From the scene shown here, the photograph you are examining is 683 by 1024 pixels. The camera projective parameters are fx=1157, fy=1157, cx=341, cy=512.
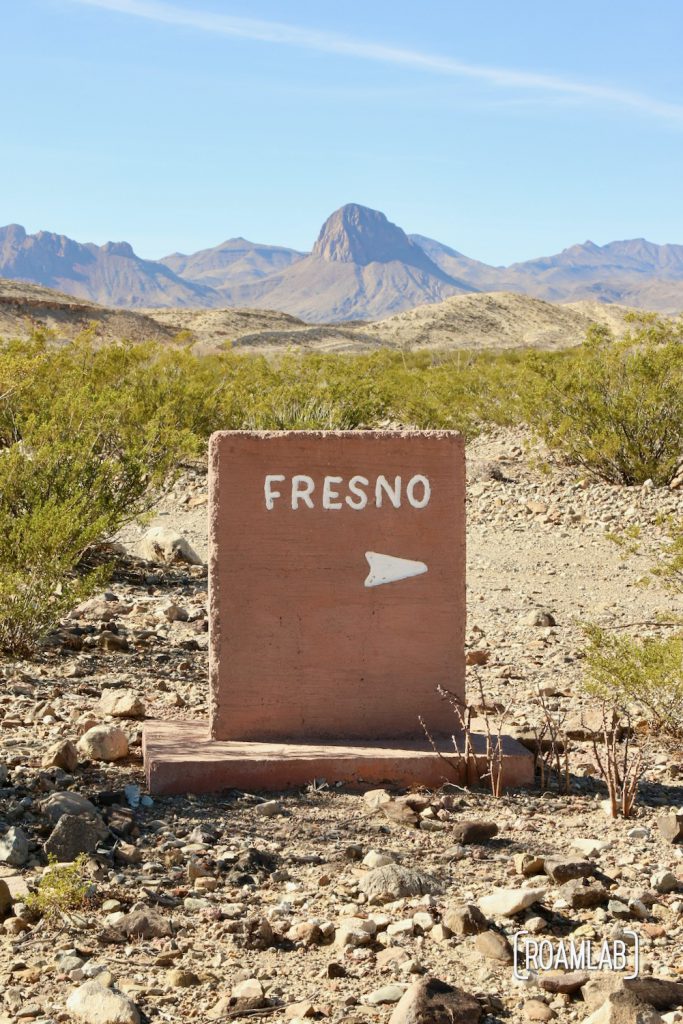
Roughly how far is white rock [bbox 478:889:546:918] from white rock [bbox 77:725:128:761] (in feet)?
6.10

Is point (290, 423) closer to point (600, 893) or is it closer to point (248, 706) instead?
point (248, 706)

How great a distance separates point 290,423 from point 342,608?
8865mm

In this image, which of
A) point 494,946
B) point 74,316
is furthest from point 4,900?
point 74,316

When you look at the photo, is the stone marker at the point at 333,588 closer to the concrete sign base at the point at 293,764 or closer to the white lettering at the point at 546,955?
the concrete sign base at the point at 293,764

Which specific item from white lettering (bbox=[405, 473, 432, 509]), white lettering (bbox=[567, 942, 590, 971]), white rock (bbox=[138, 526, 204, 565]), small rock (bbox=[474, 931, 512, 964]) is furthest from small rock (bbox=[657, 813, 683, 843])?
white rock (bbox=[138, 526, 204, 565])

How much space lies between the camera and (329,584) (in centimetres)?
483

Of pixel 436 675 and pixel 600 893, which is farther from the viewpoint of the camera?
pixel 436 675

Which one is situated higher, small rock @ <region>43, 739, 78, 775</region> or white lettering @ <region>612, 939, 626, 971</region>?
small rock @ <region>43, 739, 78, 775</region>

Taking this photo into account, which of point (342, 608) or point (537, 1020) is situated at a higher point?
point (342, 608)

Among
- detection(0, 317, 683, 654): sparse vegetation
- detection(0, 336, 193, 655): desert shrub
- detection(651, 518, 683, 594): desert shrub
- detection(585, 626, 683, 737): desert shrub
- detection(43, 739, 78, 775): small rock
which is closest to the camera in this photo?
detection(43, 739, 78, 775): small rock

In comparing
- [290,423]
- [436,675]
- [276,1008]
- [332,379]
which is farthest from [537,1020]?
[332,379]

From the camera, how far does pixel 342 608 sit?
4836 mm

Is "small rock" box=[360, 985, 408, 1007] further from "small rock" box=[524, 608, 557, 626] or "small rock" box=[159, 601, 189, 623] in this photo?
"small rock" box=[524, 608, 557, 626]

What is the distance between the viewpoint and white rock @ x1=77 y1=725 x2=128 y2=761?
4.83 m
